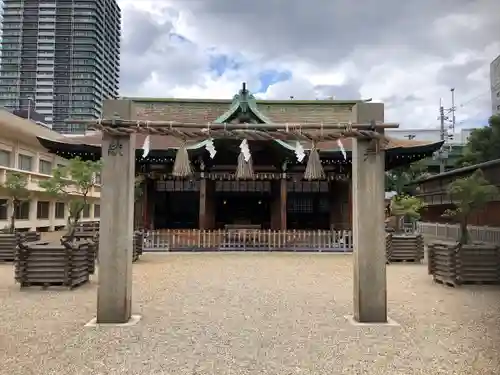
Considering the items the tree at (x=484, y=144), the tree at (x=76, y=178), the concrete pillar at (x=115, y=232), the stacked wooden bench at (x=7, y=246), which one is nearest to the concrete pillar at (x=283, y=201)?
the tree at (x=76, y=178)

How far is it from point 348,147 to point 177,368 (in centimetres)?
1545

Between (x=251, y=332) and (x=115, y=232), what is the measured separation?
2.45 m

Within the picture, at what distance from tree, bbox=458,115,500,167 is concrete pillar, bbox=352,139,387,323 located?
24.1 m

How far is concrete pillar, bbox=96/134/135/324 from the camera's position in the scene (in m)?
6.22

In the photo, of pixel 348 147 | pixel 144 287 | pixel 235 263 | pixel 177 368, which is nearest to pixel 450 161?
pixel 348 147

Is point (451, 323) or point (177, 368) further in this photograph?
point (451, 323)

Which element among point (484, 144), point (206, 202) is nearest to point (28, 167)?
point (206, 202)

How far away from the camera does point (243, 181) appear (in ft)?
67.9

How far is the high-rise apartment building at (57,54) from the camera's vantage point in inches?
1980

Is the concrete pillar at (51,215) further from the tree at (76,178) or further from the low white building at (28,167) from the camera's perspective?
the tree at (76,178)

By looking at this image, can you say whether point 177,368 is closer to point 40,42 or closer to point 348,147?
point 348,147

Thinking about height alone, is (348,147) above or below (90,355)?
above

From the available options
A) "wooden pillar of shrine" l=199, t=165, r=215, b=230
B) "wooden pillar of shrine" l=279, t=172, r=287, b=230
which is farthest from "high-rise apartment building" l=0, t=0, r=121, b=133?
"wooden pillar of shrine" l=279, t=172, r=287, b=230

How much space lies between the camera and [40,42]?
171ft
